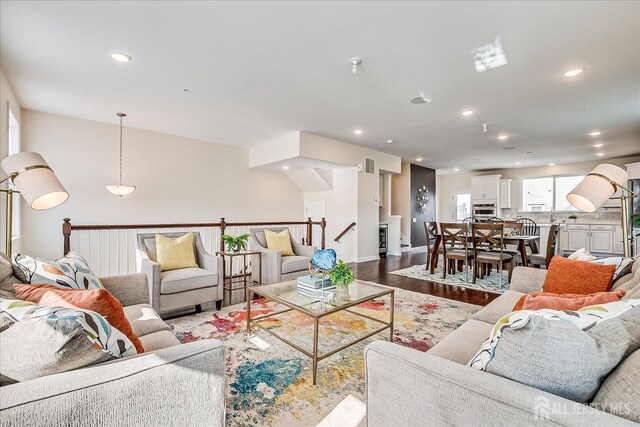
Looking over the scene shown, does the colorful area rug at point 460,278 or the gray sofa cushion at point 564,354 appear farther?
the colorful area rug at point 460,278

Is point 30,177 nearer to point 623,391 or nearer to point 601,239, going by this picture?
point 623,391

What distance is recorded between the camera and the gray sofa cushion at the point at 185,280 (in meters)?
3.06

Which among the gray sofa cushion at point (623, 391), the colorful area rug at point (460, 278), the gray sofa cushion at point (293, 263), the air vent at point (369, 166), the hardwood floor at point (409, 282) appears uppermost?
the air vent at point (369, 166)

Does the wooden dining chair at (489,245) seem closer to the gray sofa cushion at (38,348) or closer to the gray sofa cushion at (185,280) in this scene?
the gray sofa cushion at (185,280)

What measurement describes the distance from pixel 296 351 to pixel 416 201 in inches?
303

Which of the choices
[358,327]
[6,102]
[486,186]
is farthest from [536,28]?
[486,186]

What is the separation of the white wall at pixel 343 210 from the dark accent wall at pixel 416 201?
2.90m

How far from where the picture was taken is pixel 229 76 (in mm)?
3314

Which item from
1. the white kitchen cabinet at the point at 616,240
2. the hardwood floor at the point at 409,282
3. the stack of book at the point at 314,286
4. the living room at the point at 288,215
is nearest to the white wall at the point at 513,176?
the living room at the point at 288,215

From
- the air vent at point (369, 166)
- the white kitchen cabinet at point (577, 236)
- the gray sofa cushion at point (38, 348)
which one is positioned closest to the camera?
the gray sofa cushion at point (38, 348)

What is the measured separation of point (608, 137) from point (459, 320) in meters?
5.46

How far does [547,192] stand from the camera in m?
8.97

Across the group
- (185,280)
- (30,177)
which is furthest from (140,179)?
(30,177)

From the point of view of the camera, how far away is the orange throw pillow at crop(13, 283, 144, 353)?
119 centimetres
